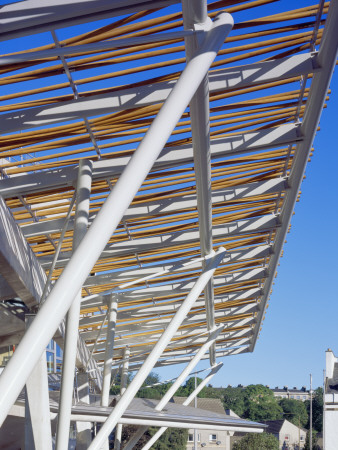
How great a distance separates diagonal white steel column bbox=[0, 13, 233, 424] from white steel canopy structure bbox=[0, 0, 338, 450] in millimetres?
12

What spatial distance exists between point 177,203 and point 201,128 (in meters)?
6.08

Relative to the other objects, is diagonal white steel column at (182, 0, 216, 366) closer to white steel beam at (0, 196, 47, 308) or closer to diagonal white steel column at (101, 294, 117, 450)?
white steel beam at (0, 196, 47, 308)

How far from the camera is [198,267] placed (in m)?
20.9

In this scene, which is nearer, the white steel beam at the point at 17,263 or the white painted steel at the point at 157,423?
the white steel beam at the point at 17,263

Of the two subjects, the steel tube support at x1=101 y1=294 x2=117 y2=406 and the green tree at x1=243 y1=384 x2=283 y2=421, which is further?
the green tree at x1=243 y1=384 x2=283 y2=421

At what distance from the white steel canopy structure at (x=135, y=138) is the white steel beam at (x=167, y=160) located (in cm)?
2

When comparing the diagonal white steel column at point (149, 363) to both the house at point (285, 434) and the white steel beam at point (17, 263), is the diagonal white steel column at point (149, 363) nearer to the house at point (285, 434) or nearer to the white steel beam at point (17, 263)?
the white steel beam at point (17, 263)

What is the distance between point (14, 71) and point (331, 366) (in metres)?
49.5

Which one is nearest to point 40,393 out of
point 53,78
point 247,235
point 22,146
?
point 22,146

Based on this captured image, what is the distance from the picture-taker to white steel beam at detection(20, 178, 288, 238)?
14281mm

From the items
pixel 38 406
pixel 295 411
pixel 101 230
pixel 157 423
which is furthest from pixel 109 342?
pixel 295 411

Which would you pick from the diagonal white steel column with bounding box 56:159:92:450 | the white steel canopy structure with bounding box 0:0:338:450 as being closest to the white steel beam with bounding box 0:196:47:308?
the white steel canopy structure with bounding box 0:0:338:450

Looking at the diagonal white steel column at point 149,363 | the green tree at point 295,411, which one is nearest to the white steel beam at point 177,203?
the diagonal white steel column at point 149,363

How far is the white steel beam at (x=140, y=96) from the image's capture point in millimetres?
9953
